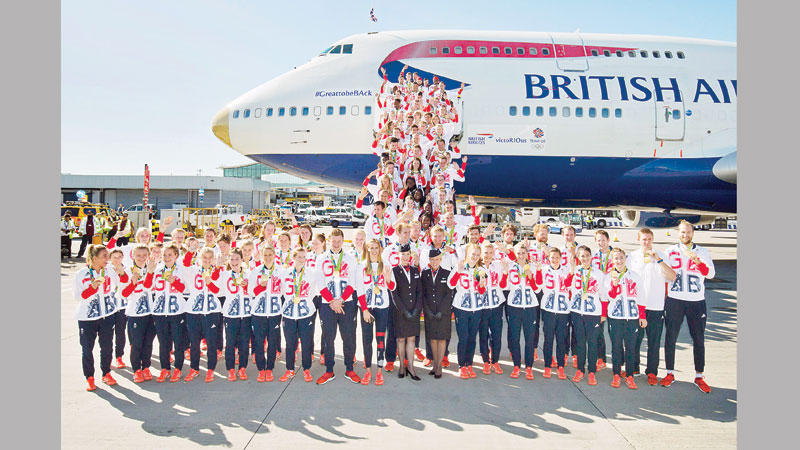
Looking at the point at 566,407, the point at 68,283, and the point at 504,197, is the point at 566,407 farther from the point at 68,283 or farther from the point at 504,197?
the point at 68,283

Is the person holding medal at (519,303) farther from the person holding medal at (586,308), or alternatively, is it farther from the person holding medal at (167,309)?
the person holding medal at (167,309)

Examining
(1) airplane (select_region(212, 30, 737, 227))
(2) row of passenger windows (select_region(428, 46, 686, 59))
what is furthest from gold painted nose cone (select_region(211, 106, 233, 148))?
(2) row of passenger windows (select_region(428, 46, 686, 59))

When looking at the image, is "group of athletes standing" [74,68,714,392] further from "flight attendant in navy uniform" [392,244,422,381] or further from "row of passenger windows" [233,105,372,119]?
"row of passenger windows" [233,105,372,119]

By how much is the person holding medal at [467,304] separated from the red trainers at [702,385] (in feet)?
8.50

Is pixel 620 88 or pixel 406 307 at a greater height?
pixel 620 88

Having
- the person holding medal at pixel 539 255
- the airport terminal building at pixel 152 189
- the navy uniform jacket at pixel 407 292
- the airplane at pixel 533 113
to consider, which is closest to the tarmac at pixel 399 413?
the person holding medal at pixel 539 255

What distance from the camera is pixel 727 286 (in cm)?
1188

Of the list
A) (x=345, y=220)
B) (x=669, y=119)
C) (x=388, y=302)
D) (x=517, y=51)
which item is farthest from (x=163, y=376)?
(x=345, y=220)

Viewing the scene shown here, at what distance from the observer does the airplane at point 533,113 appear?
12602 millimetres

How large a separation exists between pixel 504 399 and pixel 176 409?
3437 mm

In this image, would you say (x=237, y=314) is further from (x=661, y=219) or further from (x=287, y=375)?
(x=661, y=219)

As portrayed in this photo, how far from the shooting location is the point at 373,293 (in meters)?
5.54

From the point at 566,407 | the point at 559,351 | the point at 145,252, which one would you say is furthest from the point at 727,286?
the point at 145,252

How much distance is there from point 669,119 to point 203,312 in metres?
13.1
